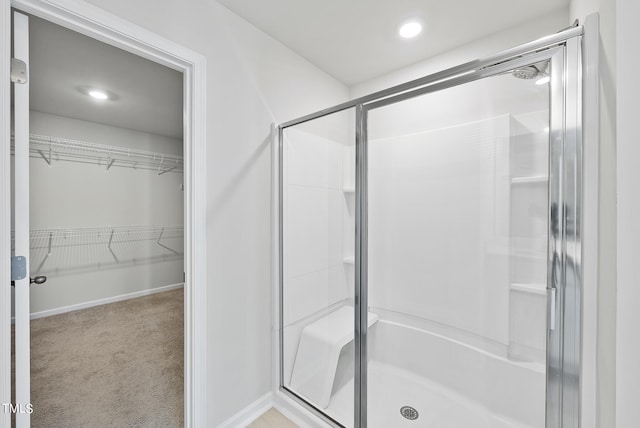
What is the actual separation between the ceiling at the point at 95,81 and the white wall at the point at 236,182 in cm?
94

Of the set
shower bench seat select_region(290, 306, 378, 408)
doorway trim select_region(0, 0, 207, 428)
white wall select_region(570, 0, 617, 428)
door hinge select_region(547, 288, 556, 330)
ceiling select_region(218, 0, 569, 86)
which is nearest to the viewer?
white wall select_region(570, 0, 617, 428)

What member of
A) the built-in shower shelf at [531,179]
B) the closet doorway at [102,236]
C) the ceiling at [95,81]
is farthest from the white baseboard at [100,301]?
the built-in shower shelf at [531,179]

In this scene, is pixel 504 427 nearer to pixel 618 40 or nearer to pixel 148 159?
pixel 618 40

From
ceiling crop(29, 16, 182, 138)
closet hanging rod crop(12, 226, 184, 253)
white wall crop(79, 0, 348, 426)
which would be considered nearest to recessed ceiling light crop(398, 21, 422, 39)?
white wall crop(79, 0, 348, 426)

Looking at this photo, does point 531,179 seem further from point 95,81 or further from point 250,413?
point 95,81

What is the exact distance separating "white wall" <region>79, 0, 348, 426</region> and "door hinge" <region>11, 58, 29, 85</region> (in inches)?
19.8

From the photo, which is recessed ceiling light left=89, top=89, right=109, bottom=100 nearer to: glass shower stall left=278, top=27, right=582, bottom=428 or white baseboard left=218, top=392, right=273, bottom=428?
glass shower stall left=278, top=27, right=582, bottom=428

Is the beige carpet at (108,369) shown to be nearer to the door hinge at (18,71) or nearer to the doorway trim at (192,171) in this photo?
the doorway trim at (192,171)

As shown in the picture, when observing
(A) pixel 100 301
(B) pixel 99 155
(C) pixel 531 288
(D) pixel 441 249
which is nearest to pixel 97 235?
(A) pixel 100 301

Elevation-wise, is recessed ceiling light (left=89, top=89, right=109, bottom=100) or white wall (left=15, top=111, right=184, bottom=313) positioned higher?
recessed ceiling light (left=89, top=89, right=109, bottom=100)

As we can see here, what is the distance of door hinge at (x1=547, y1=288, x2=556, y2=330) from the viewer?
898 millimetres

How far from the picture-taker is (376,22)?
167cm

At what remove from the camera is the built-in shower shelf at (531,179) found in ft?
3.21

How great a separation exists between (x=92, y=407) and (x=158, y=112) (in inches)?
115
